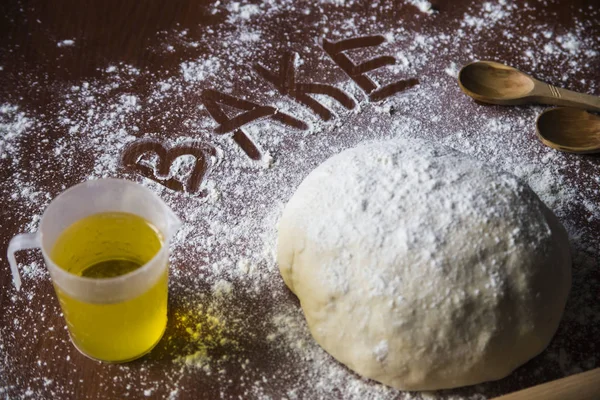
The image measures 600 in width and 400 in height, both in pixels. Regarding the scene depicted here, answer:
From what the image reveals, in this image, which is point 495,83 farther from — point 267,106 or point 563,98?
point 267,106

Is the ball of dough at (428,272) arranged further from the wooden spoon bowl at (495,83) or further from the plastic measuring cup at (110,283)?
the wooden spoon bowl at (495,83)

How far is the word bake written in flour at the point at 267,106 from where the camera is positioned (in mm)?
1405

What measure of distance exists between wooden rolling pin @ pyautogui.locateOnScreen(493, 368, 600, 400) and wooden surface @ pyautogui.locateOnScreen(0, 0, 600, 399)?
11cm

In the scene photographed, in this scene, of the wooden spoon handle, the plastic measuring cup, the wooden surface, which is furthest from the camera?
the wooden spoon handle

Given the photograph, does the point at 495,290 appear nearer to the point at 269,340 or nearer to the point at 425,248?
the point at 425,248

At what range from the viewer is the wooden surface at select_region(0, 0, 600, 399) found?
1116mm

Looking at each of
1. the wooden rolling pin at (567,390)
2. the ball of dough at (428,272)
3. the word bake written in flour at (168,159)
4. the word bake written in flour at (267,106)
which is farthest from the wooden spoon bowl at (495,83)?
the wooden rolling pin at (567,390)

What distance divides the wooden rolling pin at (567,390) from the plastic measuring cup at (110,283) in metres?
0.55

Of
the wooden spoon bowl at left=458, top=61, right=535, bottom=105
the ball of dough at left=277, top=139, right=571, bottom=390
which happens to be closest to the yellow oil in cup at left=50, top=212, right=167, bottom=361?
the ball of dough at left=277, top=139, right=571, bottom=390

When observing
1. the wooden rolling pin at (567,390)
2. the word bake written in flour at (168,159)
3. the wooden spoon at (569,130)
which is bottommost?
the word bake written in flour at (168,159)

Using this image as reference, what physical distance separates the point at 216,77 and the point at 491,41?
70 cm

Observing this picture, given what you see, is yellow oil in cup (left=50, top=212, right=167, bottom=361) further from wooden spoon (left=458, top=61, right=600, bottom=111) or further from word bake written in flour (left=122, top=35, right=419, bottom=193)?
wooden spoon (left=458, top=61, right=600, bottom=111)

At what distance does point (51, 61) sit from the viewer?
1.58 m

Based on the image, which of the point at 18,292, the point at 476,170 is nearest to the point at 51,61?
the point at 18,292
